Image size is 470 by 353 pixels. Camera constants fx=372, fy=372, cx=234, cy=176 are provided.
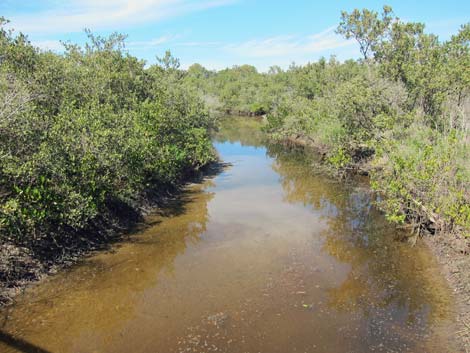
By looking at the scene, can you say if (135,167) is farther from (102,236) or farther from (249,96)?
(249,96)

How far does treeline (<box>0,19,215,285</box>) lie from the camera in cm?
1420

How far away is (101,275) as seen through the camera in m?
15.0

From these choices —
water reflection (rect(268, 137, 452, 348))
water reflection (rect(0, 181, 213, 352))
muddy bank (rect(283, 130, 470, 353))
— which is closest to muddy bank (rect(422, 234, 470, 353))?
muddy bank (rect(283, 130, 470, 353))

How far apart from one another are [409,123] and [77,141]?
21180 millimetres

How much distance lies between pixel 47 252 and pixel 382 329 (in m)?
13.1

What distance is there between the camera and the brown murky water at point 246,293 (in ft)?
37.1

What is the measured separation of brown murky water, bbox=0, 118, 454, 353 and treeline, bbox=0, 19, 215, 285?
1.83 metres

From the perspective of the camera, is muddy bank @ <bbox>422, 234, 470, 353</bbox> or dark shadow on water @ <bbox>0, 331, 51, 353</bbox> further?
muddy bank @ <bbox>422, 234, 470, 353</bbox>

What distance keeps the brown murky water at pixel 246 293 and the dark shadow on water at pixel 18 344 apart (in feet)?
0.14

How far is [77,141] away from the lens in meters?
16.5

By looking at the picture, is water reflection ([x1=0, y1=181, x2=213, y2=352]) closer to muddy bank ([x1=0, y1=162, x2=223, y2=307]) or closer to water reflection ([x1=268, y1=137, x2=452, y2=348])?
muddy bank ([x1=0, y1=162, x2=223, y2=307])

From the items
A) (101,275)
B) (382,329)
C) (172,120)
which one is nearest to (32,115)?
(101,275)

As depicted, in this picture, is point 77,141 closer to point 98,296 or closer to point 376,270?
point 98,296

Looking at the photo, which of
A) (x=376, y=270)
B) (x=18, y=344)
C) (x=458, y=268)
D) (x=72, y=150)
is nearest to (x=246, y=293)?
(x=376, y=270)
